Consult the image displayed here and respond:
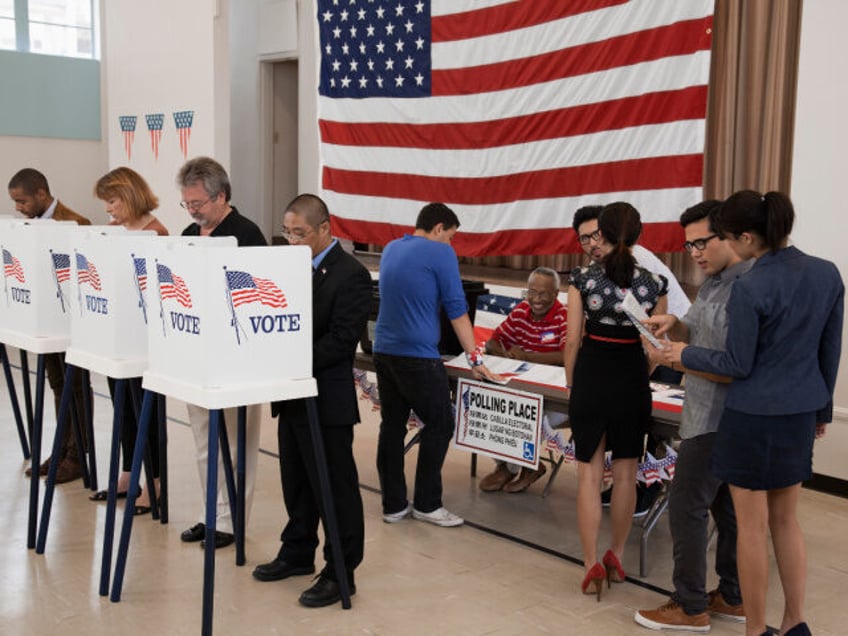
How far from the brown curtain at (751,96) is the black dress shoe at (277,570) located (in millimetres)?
3190

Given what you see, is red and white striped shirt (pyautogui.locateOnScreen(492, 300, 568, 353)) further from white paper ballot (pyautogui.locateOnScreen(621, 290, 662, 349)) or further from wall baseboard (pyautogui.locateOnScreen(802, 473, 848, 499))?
white paper ballot (pyautogui.locateOnScreen(621, 290, 662, 349))

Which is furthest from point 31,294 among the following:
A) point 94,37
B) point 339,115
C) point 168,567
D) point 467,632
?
point 94,37

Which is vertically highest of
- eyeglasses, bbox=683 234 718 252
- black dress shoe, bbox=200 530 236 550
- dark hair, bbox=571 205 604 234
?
dark hair, bbox=571 205 604 234

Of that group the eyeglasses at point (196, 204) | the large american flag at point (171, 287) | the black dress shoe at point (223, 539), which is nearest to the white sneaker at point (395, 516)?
the black dress shoe at point (223, 539)

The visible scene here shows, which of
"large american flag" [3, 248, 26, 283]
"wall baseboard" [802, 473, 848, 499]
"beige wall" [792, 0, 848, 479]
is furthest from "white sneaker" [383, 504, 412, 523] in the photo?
"beige wall" [792, 0, 848, 479]

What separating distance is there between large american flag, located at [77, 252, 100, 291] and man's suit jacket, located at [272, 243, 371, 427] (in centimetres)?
89

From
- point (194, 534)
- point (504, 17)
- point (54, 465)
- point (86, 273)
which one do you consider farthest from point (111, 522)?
point (504, 17)

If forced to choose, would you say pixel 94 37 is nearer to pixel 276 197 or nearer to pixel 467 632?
pixel 276 197

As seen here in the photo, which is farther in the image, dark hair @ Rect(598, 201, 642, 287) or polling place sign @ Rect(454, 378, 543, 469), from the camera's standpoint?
polling place sign @ Rect(454, 378, 543, 469)

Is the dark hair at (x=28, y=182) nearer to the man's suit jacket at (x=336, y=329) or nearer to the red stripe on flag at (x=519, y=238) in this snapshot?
the man's suit jacket at (x=336, y=329)

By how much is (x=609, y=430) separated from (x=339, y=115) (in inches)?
216

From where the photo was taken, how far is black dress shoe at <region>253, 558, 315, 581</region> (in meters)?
3.80

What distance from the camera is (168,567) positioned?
3949mm

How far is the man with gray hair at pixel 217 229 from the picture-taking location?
12.9 ft
